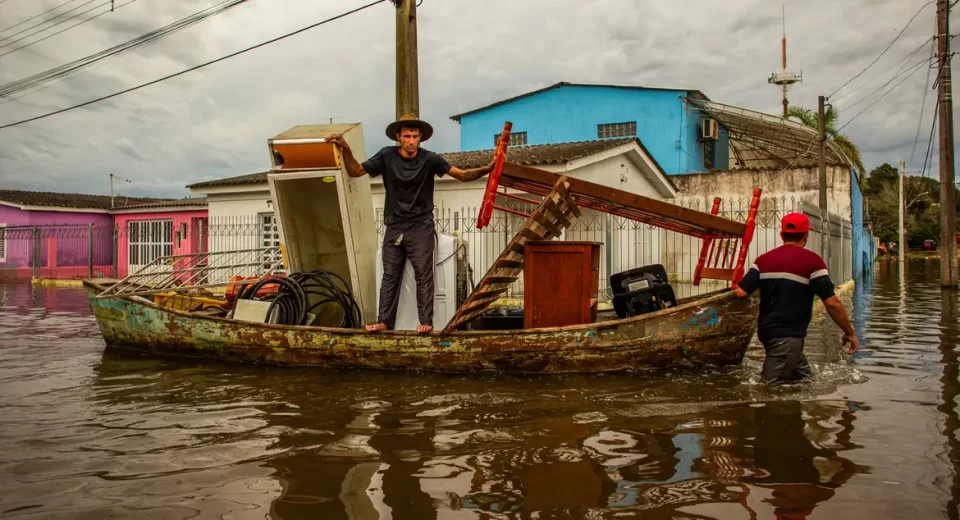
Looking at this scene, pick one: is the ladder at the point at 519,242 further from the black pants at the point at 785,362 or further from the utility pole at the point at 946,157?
the utility pole at the point at 946,157

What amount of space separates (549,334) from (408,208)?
1.87 m

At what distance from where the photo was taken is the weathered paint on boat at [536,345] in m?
5.98

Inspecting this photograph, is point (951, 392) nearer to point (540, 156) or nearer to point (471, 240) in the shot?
point (471, 240)

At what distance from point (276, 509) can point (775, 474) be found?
2.51 metres

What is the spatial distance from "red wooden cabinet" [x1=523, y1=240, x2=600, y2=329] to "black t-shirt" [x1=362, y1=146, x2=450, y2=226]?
1160 mm

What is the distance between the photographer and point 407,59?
34.9 feet

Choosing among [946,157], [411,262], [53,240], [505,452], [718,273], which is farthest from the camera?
[53,240]

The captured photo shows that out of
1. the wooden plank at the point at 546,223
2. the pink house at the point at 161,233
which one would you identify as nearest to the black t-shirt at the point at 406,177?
the wooden plank at the point at 546,223

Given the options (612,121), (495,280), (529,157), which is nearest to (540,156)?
(529,157)

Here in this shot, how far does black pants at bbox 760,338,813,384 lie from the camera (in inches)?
208

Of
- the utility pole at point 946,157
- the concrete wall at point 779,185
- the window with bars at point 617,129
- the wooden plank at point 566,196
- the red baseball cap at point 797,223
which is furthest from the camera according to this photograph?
the window with bars at point 617,129

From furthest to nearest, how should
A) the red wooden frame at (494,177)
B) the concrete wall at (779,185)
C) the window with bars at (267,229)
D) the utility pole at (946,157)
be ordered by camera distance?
the concrete wall at (779,185) → the window with bars at (267,229) → the utility pole at (946,157) → the red wooden frame at (494,177)

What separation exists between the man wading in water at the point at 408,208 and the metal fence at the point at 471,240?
1.33 meters

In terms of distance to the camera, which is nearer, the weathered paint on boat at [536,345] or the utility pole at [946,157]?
the weathered paint on boat at [536,345]
